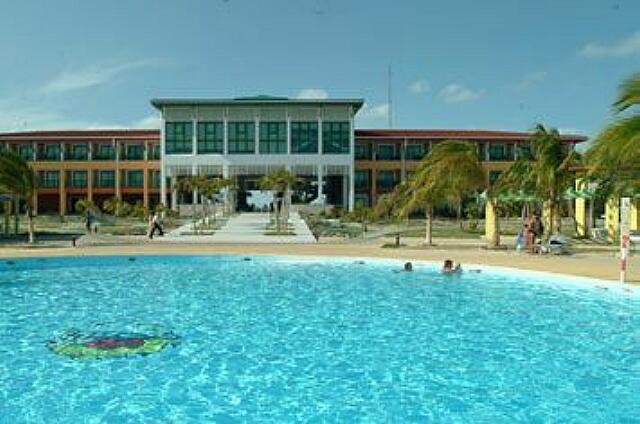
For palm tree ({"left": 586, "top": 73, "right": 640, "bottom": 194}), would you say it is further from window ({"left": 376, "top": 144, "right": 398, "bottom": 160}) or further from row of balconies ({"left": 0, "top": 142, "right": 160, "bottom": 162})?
row of balconies ({"left": 0, "top": 142, "right": 160, "bottom": 162})

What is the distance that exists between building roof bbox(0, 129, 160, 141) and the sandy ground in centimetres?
4420

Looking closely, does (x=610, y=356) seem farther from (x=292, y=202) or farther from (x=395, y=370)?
(x=292, y=202)

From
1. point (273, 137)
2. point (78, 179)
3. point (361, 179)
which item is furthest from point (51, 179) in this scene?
point (361, 179)

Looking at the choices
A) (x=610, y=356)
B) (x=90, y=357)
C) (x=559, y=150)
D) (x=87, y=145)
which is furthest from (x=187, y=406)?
(x=87, y=145)

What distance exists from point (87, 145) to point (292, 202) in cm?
2566

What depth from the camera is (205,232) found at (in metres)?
37.4

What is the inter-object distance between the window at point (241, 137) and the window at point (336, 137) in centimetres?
749

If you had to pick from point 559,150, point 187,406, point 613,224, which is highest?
point 559,150

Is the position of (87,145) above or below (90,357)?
above

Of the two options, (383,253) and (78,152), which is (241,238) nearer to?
(383,253)

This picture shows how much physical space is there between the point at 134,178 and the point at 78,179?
6.57 metres

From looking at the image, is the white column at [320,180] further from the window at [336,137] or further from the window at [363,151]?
the window at [363,151]

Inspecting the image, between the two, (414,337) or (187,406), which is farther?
(414,337)

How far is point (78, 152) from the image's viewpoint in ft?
238
